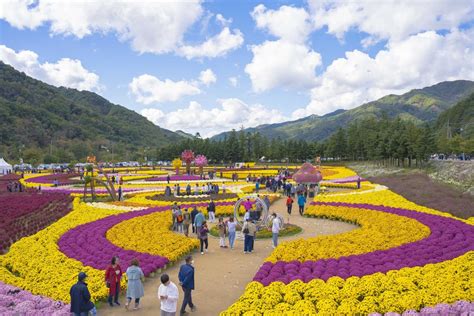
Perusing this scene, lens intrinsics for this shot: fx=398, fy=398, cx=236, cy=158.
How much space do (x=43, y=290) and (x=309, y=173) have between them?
965 inches

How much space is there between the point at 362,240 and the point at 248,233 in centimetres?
466

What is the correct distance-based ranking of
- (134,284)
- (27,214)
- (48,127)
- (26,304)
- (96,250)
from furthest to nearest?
(48,127) < (27,214) < (96,250) < (134,284) < (26,304)

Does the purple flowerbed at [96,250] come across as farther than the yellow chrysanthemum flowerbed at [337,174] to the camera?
No

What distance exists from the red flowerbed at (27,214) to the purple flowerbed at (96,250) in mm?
3283

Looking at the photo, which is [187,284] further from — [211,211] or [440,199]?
[440,199]

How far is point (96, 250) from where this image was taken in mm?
15594

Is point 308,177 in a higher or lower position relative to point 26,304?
higher

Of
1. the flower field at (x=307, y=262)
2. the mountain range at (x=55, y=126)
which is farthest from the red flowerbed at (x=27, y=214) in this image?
the mountain range at (x=55, y=126)

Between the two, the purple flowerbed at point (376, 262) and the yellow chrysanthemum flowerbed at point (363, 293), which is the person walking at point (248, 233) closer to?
the purple flowerbed at point (376, 262)

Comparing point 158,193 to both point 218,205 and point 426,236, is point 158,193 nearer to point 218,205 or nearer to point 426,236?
point 218,205

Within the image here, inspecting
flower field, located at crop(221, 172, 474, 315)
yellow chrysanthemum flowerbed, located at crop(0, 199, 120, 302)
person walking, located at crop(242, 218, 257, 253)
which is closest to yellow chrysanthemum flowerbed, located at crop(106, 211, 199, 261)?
person walking, located at crop(242, 218, 257, 253)

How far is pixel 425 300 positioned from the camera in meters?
9.61

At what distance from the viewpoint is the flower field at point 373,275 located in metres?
9.52

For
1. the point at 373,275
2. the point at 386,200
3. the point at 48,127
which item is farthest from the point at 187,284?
the point at 48,127
